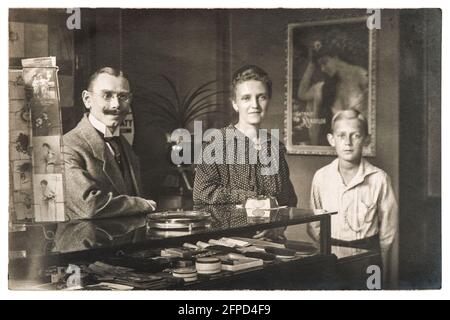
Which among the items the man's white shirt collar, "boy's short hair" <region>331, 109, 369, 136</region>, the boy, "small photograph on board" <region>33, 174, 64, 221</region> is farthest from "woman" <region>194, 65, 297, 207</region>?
"small photograph on board" <region>33, 174, 64, 221</region>

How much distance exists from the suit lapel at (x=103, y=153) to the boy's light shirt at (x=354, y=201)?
1.18 m

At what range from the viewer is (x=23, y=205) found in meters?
3.60

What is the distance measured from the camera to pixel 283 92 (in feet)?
12.0

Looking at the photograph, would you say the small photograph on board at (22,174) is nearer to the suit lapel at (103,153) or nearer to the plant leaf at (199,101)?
the suit lapel at (103,153)

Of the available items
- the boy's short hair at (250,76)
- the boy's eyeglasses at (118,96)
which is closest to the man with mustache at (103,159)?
the boy's eyeglasses at (118,96)

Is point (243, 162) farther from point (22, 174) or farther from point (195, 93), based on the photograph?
point (22, 174)

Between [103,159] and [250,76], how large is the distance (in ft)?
3.35

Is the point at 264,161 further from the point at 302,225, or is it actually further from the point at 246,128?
the point at 302,225

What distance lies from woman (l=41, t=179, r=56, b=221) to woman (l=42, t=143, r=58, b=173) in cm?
8

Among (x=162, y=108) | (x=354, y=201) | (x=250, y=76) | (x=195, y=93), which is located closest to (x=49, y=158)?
(x=162, y=108)

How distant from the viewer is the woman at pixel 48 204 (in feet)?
11.8

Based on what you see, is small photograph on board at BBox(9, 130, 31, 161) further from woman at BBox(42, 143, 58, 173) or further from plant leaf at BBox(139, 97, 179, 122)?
plant leaf at BBox(139, 97, 179, 122)
